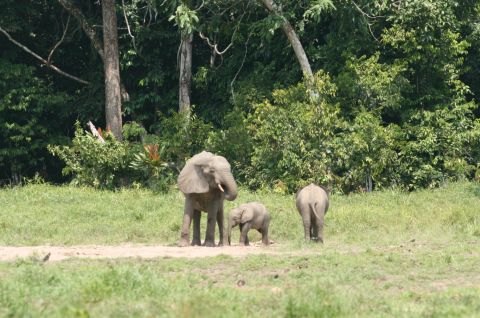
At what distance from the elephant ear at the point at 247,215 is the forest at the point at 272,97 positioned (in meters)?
5.91

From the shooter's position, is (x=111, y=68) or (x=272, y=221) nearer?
(x=272, y=221)

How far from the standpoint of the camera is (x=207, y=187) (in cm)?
1023

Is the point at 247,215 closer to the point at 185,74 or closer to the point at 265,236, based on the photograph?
the point at 265,236

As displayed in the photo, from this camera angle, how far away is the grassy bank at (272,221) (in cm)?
1199

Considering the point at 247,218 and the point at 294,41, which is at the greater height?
the point at 294,41

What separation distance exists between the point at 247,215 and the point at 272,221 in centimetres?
252

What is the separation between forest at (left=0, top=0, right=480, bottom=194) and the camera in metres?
17.6

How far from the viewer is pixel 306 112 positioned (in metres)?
17.6

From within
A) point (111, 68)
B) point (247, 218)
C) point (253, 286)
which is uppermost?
point (111, 68)

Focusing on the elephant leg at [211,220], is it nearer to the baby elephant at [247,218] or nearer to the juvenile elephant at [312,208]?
the baby elephant at [247,218]

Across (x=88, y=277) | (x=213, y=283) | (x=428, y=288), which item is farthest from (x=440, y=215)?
(x=88, y=277)

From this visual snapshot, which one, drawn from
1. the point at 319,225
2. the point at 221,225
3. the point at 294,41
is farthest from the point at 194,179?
the point at 294,41

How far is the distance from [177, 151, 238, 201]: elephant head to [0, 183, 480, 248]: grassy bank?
1.61 metres

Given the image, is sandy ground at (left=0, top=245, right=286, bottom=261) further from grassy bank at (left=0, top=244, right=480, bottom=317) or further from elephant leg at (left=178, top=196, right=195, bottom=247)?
grassy bank at (left=0, top=244, right=480, bottom=317)
